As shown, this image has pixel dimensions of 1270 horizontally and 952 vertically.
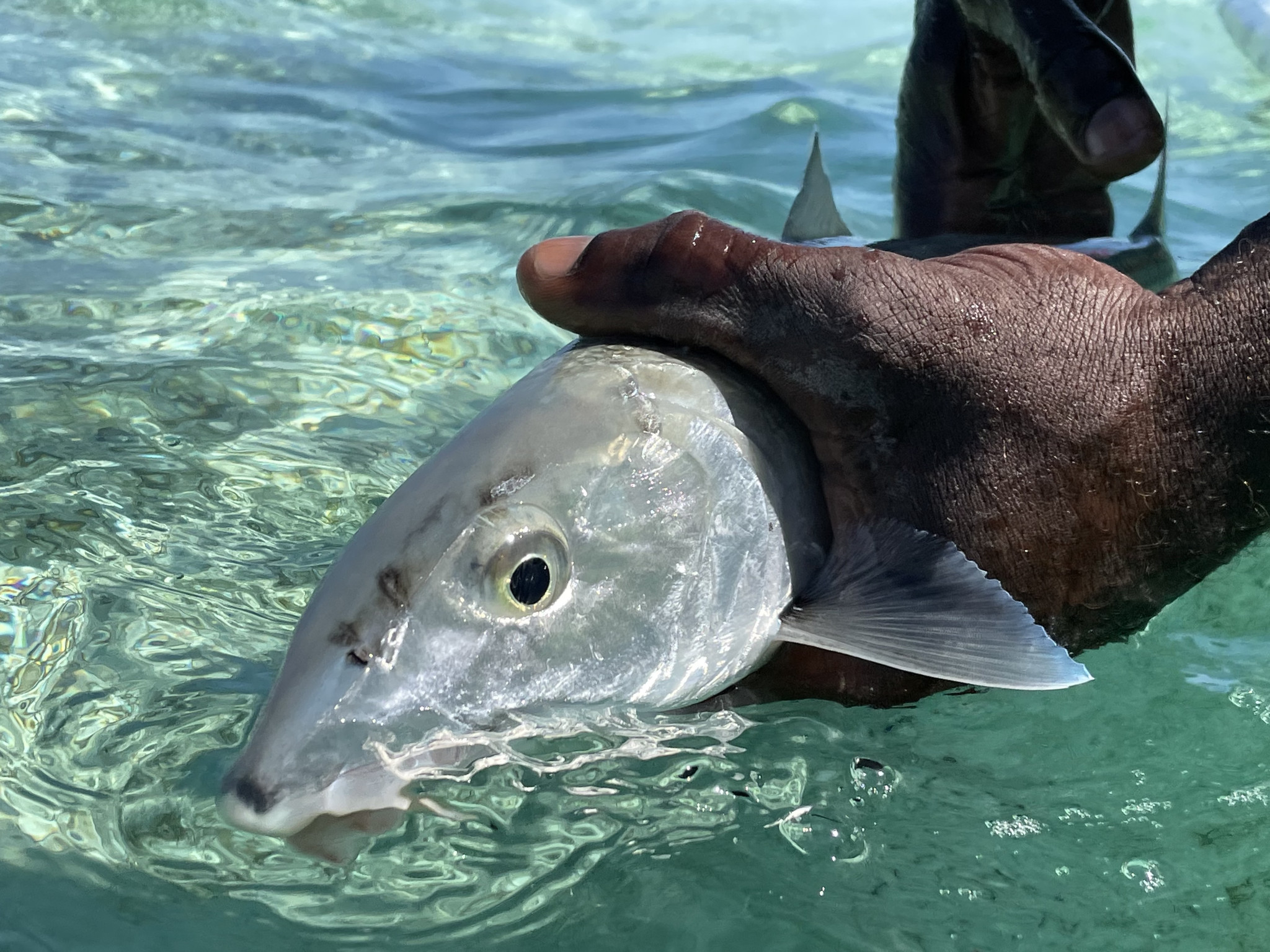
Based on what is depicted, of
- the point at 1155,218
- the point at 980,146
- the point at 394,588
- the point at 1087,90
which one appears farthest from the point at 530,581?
the point at 1155,218

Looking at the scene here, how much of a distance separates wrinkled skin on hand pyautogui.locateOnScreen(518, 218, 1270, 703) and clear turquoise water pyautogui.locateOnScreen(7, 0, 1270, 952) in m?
0.27

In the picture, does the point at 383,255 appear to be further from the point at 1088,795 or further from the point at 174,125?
the point at 1088,795

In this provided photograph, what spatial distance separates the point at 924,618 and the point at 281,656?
1221mm

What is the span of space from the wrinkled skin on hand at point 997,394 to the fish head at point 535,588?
0.13 m

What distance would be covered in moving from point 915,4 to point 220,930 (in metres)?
3.17

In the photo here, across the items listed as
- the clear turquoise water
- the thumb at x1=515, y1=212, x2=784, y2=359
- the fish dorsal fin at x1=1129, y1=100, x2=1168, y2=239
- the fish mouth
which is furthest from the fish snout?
the fish dorsal fin at x1=1129, y1=100, x2=1168, y2=239

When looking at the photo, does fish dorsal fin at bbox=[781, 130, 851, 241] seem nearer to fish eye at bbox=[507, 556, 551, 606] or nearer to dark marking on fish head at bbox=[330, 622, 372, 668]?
fish eye at bbox=[507, 556, 551, 606]

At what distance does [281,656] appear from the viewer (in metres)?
2.47

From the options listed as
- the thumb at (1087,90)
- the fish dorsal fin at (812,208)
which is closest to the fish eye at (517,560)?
the thumb at (1087,90)

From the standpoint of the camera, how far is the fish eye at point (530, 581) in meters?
1.96

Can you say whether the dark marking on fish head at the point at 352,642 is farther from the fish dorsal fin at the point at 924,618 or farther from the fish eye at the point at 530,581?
the fish dorsal fin at the point at 924,618

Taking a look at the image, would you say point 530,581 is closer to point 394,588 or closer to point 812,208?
point 394,588

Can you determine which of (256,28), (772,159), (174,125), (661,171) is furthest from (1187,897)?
(256,28)

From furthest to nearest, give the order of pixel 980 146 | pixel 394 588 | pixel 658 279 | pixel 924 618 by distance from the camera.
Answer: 1. pixel 980 146
2. pixel 658 279
3. pixel 924 618
4. pixel 394 588
